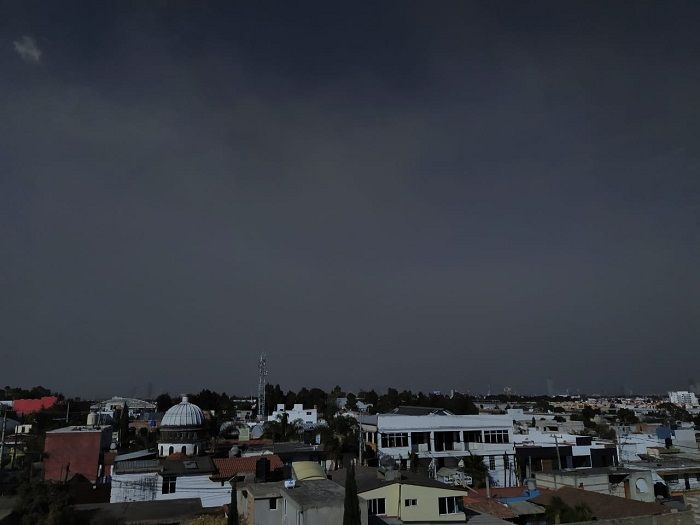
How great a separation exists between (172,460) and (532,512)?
A: 27.8m

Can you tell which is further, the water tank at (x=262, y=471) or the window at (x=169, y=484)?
the window at (x=169, y=484)

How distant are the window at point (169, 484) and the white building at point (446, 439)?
21.4 m

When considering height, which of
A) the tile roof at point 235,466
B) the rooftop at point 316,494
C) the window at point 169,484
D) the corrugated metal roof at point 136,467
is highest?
the rooftop at point 316,494

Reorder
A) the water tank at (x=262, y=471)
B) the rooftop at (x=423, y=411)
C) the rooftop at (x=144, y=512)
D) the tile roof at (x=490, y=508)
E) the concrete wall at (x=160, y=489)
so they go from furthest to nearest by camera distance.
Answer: the rooftop at (x=423, y=411) → the concrete wall at (x=160, y=489) → the water tank at (x=262, y=471) → the tile roof at (x=490, y=508) → the rooftop at (x=144, y=512)

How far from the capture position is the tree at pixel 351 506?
23359mm

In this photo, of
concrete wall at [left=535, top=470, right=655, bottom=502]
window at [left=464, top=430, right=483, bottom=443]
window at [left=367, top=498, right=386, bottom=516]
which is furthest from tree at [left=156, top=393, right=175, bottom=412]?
window at [left=367, top=498, right=386, bottom=516]

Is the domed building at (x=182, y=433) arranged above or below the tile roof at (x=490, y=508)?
above

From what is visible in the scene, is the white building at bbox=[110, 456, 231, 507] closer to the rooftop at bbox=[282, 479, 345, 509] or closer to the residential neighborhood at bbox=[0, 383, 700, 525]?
the residential neighborhood at bbox=[0, 383, 700, 525]

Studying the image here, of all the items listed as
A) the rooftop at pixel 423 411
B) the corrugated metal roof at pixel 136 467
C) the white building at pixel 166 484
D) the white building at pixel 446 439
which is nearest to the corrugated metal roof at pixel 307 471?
the white building at pixel 166 484

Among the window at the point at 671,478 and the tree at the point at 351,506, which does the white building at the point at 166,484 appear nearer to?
the tree at the point at 351,506

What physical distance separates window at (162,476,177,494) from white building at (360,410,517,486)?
21430 millimetres

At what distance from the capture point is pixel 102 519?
2992 cm

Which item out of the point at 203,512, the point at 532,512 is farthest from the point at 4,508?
the point at 532,512

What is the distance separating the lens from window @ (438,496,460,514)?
3112cm
